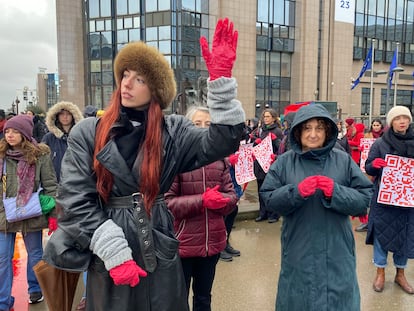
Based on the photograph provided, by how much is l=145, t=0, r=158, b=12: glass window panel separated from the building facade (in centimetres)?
8

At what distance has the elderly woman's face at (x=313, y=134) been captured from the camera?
271 centimetres

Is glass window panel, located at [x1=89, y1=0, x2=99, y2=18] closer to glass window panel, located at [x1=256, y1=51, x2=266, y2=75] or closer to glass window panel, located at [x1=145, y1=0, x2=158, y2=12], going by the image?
glass window panel, located at [x1=145, y1=0, x2=158, y2=12]

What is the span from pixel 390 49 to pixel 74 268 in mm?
49006

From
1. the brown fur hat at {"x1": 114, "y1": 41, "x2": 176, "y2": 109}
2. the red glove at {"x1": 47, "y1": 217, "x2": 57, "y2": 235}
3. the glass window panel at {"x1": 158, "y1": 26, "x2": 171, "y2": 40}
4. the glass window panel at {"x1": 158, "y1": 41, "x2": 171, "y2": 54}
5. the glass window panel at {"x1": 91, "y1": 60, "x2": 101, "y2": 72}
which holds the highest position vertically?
the glass window panel at {"x1": 158, "y1": 26, "x2": 171, "y2": 40}

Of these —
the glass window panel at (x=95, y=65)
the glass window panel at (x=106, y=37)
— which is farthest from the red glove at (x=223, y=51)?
the glass window panel at (x=95, y=65)

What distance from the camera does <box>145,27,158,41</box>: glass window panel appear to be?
33219 mm

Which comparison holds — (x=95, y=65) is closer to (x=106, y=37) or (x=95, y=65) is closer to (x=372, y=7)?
(x=106, y=37)

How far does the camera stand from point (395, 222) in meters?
4.01

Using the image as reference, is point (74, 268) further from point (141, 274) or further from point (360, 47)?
point (360, 47)

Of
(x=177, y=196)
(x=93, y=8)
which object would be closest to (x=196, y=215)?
(x=177, y=196)

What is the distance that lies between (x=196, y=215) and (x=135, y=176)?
1.33 meters

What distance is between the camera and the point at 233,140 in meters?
1.76

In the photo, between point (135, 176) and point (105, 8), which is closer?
point (135, 176)

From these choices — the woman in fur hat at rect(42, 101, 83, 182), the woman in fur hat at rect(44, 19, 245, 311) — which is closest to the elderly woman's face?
the woman in fur hat at rect(44, 19, 245, 311)
